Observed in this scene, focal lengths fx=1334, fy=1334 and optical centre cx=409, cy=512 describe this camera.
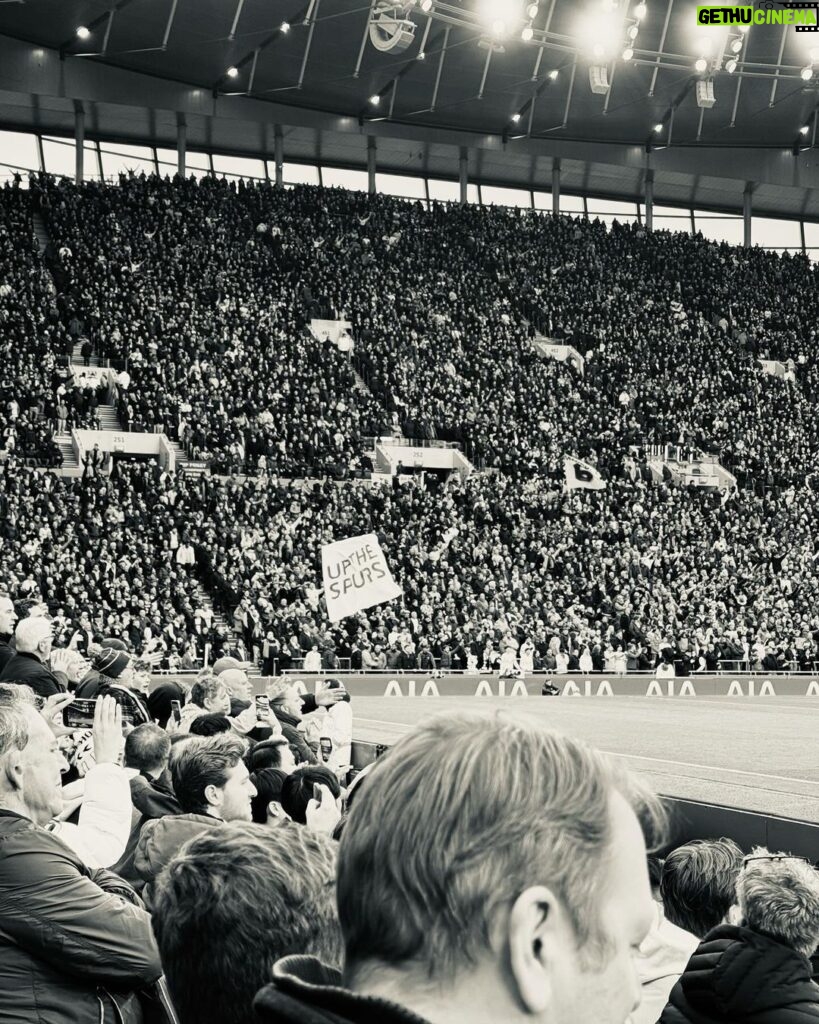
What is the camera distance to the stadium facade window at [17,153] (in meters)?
46.2

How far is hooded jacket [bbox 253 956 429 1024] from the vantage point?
1.25 m

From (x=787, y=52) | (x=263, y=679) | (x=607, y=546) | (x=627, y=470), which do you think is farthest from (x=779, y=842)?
(x=787, y=52)

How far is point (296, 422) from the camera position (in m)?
36.9

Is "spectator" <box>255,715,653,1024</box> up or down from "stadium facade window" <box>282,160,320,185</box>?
down

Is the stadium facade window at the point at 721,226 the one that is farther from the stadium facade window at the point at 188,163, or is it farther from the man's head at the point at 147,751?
the man's head at the point at 147,751

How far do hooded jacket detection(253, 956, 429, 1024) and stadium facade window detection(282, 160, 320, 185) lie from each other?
52365 millimetres

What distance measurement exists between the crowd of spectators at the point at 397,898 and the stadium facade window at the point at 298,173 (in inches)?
1946

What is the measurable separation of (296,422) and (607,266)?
62.6 feet

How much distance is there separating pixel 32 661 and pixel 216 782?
3.31 meters

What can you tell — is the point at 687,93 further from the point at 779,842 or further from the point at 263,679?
the point at 779,842

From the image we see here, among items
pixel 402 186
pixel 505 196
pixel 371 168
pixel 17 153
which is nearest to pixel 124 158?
pixel 17 153

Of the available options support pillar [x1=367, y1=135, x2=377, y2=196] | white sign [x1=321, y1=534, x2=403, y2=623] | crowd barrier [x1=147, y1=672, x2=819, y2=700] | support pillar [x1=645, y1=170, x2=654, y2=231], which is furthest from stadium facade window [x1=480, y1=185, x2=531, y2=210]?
white sign [x1=321, y1=534, x2=403, y2=623]

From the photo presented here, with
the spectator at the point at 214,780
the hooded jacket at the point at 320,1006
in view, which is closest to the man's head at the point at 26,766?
the spectator at the point at 214,780

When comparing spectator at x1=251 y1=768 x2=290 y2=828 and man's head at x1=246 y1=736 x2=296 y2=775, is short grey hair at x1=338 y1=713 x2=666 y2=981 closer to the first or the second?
spectator at x1=251 y1=768 x2=290 y2=828
